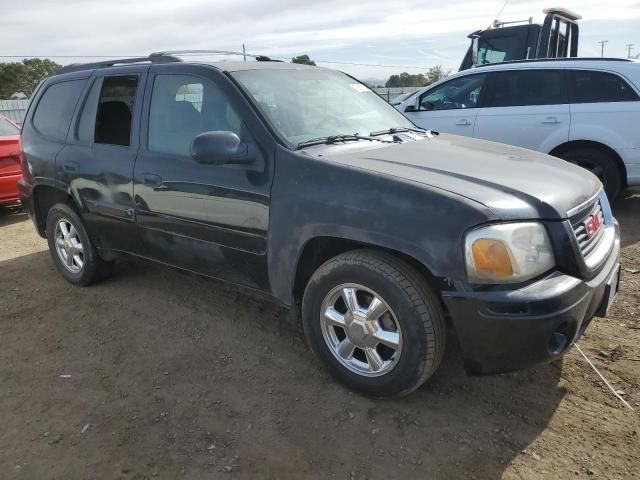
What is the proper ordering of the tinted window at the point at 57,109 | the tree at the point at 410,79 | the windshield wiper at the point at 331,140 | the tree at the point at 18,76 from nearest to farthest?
the windshield wiper at the point at 331,140 < the tinted window at the point at 57,109 < the tree at the point at 410,79 < the tree at the point at 18,76

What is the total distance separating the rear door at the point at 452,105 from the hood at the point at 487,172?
135 inches

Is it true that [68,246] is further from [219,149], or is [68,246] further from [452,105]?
[452,105]

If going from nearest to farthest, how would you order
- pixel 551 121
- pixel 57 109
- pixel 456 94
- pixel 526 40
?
pixel 57 109 < pixel 551 121 < pixel 456 94 < pixel 526 40

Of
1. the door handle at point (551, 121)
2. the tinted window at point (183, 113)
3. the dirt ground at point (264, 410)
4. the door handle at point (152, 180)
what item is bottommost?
the dirt ground at point (264, 410)

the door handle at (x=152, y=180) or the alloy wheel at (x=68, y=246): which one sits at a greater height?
the door handle at (x=152, y=180)

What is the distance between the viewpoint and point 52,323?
405 cm

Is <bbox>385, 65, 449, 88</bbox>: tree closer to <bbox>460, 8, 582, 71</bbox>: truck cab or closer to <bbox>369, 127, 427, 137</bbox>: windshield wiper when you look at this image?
<bbox>460, 8, 582, 71</bbox>: truck cab

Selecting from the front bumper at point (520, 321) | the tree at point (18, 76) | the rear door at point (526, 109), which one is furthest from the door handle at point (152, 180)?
the tree at point (18, 76)

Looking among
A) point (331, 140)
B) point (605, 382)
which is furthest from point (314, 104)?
point (605, 382)

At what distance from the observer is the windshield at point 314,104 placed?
324 cm

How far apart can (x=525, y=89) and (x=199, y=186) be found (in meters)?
4.74

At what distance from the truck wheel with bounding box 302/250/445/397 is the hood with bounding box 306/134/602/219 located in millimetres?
457

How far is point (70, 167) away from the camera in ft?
14.0

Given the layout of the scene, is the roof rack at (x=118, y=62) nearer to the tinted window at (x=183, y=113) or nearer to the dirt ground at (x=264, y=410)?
Result: the tinted window at (x=183, y=113)
